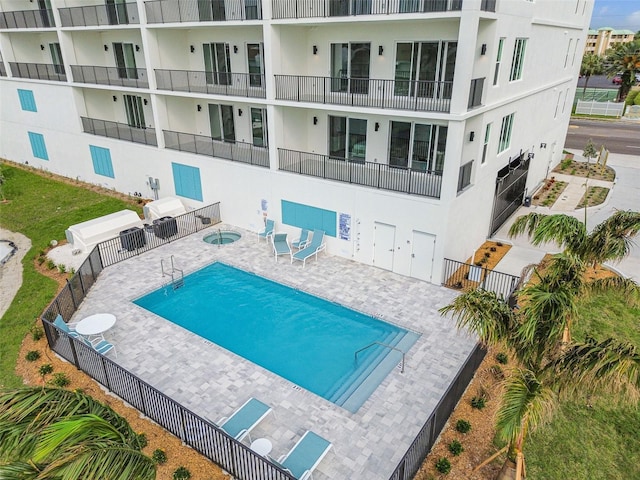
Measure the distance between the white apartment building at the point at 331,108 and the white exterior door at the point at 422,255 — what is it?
5 cm

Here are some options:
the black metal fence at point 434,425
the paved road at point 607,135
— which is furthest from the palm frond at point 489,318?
the paved road at point 607,135

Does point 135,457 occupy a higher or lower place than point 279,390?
higher

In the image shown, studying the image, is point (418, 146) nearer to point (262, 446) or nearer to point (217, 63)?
point (217, 63)

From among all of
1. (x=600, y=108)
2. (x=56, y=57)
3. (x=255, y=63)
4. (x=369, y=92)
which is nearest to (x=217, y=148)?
(x=255, y=63)

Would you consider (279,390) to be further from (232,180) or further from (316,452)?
(232,180)

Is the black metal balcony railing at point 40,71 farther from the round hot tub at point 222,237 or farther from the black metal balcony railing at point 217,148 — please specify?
the round hot tub at point 222,237

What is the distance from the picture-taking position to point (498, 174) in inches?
727

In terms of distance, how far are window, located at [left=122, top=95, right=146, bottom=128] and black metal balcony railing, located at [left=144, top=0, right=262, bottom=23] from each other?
576 cm

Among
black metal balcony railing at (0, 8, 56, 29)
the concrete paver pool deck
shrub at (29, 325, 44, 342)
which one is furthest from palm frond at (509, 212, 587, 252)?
black metal balcony railing at (0, 8, 56, 29)

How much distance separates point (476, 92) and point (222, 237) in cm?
1174

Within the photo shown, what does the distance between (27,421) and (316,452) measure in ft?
17.6

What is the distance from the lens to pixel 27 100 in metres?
27.4

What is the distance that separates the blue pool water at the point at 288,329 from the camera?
11625 millimetres

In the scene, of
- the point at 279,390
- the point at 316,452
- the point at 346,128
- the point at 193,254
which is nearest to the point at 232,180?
the point at 193,254
